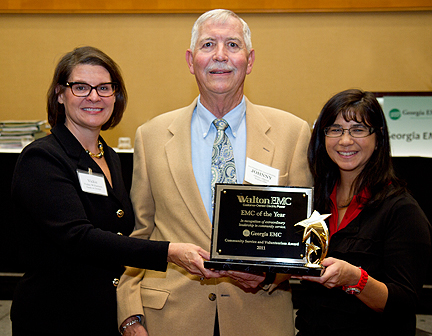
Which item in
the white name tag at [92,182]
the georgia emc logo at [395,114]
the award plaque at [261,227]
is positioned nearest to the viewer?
the award plaque at [261,227]

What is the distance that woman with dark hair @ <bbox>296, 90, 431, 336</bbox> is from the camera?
164 centimetres

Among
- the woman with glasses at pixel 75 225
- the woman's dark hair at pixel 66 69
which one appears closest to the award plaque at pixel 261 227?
the woman with glasses at pixel 75 225

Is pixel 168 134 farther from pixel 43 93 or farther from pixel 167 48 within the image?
pixel 43 93

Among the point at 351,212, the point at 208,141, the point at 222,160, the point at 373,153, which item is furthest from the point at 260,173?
the point at 373,153

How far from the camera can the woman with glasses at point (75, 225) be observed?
1663 millimetres

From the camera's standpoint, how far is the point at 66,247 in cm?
167

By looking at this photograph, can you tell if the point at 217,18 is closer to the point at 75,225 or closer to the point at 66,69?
the point at 66,69

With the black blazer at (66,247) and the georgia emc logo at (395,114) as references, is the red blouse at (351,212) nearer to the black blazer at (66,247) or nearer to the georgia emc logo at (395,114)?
the black blazer at (66,247)

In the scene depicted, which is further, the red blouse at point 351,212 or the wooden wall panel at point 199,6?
the wooden wall panel at point 199,6

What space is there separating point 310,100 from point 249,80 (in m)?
0.69

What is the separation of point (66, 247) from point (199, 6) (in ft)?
11.2

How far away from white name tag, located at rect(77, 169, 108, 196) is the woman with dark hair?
Result: 92 centimetres

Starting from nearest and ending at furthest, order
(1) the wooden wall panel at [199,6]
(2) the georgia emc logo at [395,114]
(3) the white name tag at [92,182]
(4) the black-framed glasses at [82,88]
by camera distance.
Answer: (3) the white name tag at [92,182], (4) the black-framed glasses at [82,88], (2) the georgia emc logo at [395,114], (1) the wooden wall panel at [199,6]

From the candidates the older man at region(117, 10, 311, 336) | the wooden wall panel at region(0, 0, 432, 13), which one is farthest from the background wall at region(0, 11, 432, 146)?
the older man at region(117, 10, 311, 336)
